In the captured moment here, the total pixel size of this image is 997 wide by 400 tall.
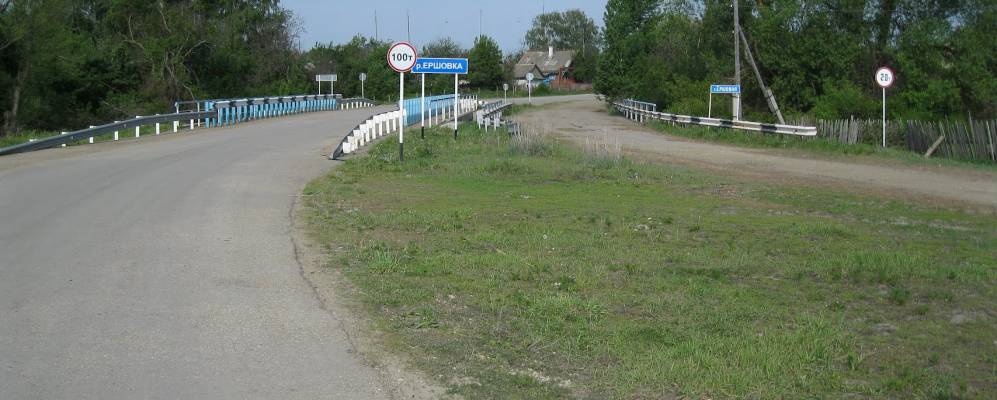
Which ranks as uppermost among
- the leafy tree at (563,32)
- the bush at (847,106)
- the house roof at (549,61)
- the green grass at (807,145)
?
the leafy tree at (563,32)

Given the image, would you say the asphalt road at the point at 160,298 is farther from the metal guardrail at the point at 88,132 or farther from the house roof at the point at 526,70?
the house roof at the point at 526,70

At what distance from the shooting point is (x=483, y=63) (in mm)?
99812

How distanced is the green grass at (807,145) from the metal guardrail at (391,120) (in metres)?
10.7

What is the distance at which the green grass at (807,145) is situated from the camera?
2694 cm

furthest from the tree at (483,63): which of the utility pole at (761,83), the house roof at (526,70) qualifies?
the utility pole at (761,83)

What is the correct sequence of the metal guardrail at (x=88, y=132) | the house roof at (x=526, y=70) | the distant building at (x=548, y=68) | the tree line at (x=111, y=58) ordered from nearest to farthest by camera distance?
the metal guardrail at (x=88, y=132), the tree line at (x=111, y=58), the distant building at (x=548, y=68), the house roof at (x=526, y=70)

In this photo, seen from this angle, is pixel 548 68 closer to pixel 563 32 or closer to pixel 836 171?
pixel 563 32

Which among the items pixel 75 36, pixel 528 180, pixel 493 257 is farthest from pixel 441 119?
pixel 493 257

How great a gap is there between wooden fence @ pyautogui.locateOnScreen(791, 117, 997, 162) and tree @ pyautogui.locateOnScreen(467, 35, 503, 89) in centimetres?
6756

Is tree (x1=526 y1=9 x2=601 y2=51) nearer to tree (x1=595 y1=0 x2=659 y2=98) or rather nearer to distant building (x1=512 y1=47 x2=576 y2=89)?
distant building (x1=512 y1=47 x2=576 y2=89)

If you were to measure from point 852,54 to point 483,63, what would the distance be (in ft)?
208

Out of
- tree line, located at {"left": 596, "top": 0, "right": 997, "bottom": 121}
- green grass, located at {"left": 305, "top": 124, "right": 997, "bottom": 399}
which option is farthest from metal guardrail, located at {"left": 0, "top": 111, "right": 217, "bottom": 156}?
tree line, located at {"left": 596, "top": 0, "right": 997, "bottom": 121}

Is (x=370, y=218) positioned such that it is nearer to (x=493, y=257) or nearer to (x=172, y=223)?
(x=172, y=223)

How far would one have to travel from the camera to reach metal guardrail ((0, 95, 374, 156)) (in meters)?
24.5
